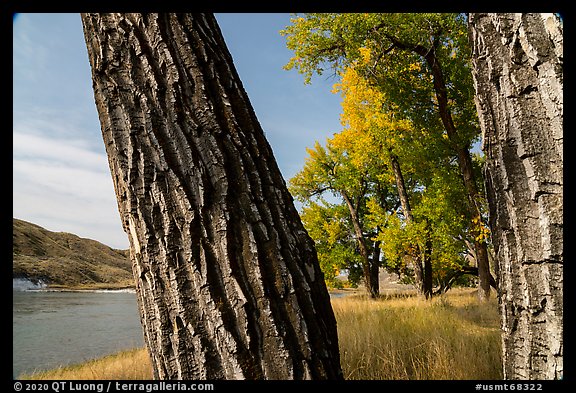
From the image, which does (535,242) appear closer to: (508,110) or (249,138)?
(508,110)

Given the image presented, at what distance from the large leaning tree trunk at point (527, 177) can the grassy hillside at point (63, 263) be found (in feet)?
172

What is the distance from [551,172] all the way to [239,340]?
1.52 meters

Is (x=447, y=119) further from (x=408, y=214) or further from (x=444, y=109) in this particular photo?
(x=408, y=214)

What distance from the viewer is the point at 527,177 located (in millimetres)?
1546

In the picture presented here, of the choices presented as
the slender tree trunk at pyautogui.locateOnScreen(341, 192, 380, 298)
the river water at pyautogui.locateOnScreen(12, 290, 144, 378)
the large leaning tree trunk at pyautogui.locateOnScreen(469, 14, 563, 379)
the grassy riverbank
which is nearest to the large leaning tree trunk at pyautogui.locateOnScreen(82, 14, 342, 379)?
the large leaning tree trunk at pyautogui.locateOnScreen(469, 14, 563, 379)

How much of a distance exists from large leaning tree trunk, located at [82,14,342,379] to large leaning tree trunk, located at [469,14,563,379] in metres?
0.91

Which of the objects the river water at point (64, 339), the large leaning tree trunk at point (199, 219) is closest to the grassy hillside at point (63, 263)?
the river water at point (64, 339)

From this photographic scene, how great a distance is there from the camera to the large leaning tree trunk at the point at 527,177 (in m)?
1.49

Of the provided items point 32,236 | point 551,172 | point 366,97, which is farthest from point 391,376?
point 32,236

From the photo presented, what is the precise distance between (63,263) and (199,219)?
70.5m

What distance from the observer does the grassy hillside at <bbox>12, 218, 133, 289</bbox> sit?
52969mm

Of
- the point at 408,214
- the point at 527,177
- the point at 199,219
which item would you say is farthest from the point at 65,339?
the point at 527,177

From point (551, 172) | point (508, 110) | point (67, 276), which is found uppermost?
point (508, 110)

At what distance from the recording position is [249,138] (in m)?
1.48
